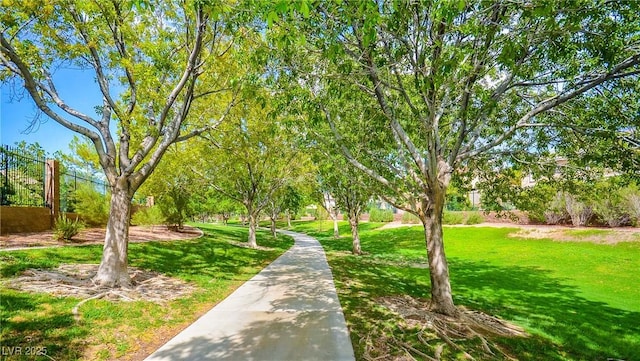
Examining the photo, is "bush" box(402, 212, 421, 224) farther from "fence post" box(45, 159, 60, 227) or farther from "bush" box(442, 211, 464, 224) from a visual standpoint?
"fence post" box(45, 159, 60, 227)

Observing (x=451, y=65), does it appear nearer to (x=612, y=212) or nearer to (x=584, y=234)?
(x=584, y=234)

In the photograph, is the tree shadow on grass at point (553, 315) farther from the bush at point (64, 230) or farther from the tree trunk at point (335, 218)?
the bush at point (64, 230)

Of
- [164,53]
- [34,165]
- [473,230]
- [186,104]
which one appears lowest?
[473,230]

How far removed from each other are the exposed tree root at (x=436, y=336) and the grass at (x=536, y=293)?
3.3 inches

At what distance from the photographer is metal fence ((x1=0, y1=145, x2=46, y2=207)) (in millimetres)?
12508

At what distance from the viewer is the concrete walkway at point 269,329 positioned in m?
4.71

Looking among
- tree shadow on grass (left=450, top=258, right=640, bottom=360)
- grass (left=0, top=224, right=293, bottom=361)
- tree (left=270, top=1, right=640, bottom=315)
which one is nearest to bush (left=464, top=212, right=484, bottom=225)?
tree shadow on grass (left=450, top=258, right=640, bottom=360)

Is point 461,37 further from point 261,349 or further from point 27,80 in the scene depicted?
point 27,80

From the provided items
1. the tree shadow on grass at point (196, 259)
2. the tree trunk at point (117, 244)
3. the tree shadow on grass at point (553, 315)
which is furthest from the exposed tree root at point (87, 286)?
the tree shadow on grass at point (553, 315)

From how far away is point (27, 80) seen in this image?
6914 mm

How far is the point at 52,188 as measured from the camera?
13477mm

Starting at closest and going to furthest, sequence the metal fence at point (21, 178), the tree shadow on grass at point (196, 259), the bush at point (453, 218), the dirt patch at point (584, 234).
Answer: the tree shadow on grass at point (196, 259), the metal fence at point (21, 178), the dirt patch at point (584, 234), the bush at point (453, 218)

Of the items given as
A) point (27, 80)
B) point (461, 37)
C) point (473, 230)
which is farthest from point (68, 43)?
point (473, 230)

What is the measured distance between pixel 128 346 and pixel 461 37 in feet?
26.2
